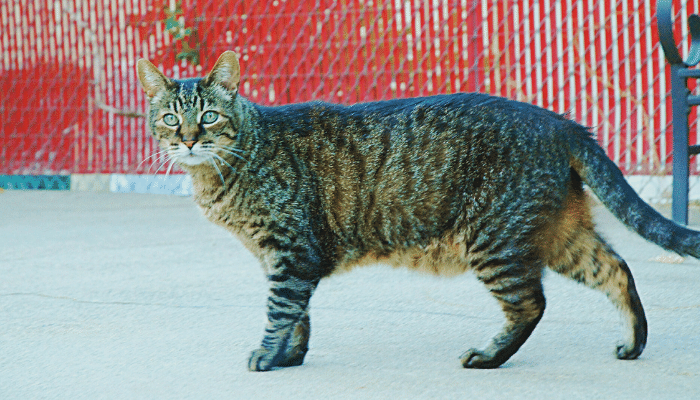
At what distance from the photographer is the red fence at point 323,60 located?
5863 mm

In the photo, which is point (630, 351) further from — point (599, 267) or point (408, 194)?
point (408, 194)

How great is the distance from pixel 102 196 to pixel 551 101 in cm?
403

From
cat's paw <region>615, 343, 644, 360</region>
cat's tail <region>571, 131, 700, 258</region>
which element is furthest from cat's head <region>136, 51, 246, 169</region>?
cat's paw <region>615, 343, 644, 360</region>

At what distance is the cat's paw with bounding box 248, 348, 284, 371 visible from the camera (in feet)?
7.83

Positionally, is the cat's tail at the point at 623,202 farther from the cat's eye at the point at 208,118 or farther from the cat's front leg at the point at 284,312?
the cat's eye at the point at 208,118

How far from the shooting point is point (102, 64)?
789 cm

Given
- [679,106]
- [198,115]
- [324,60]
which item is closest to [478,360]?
[198,115]

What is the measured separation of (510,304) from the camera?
2375 mm

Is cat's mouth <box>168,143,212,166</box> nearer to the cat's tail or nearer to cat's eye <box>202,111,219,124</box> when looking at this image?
cat's eye <box>202,111,219,124</box>

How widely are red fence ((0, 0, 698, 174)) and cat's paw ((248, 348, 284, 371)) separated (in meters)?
4.06

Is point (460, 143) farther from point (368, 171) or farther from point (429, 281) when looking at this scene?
point (429, 281)

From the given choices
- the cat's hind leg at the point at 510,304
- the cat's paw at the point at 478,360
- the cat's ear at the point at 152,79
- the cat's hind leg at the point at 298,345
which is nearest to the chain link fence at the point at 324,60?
the cat's hind leg at the point at 510,304

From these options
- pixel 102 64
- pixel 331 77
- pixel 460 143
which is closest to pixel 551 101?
pixel 331 77

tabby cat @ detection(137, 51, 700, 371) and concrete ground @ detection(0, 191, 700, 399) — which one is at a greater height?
tabby cat @ detection(137, 51, 700, 371)
